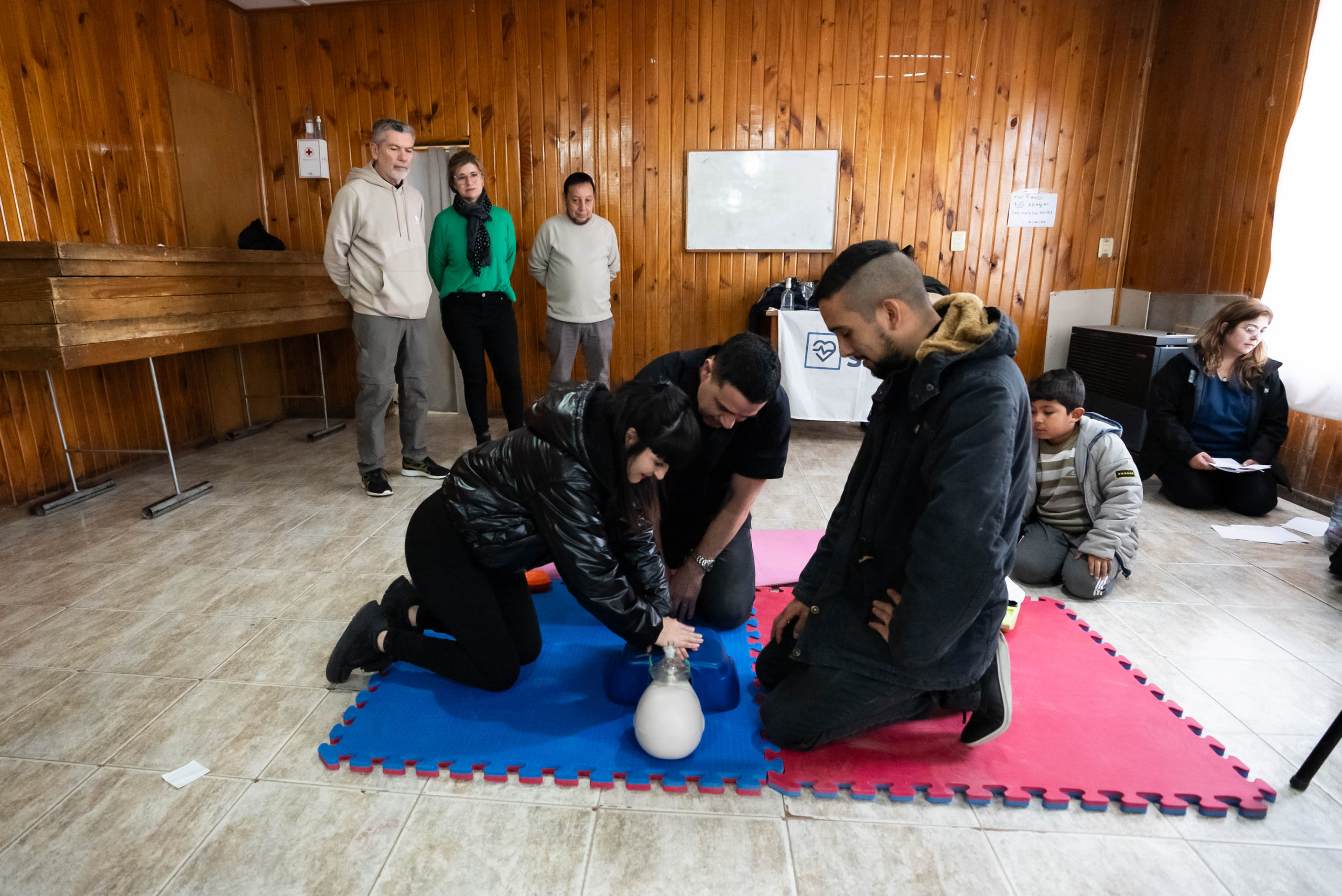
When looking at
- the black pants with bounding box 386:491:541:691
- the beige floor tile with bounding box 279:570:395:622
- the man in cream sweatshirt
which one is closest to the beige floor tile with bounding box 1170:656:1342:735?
the black pants with bounding box 386:491:541:691

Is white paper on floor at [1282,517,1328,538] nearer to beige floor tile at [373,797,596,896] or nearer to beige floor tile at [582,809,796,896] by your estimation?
beige floor tile at [582,809,796,896]

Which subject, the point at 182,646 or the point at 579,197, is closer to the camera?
the point at 182,646

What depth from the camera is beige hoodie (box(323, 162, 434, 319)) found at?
319cm

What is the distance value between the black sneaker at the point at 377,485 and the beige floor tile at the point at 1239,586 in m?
3.14

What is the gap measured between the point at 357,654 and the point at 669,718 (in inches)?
32.7

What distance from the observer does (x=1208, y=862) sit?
131cm

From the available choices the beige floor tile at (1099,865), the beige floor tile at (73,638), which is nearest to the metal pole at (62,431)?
the beige floor tile at (73,638)

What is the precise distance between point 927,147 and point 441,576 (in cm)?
416

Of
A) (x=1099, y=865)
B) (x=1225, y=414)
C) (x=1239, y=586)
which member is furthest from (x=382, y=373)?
(x=1225, y=414)

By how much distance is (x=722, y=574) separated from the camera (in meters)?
2.04

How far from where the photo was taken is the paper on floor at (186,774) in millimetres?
1480

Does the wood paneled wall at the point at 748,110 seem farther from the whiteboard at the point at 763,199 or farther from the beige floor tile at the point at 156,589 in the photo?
the beige floor tile at the point at 156,589

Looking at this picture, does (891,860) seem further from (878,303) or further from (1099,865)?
(878,303)

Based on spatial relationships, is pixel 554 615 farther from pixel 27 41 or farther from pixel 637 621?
pixel 27 41
